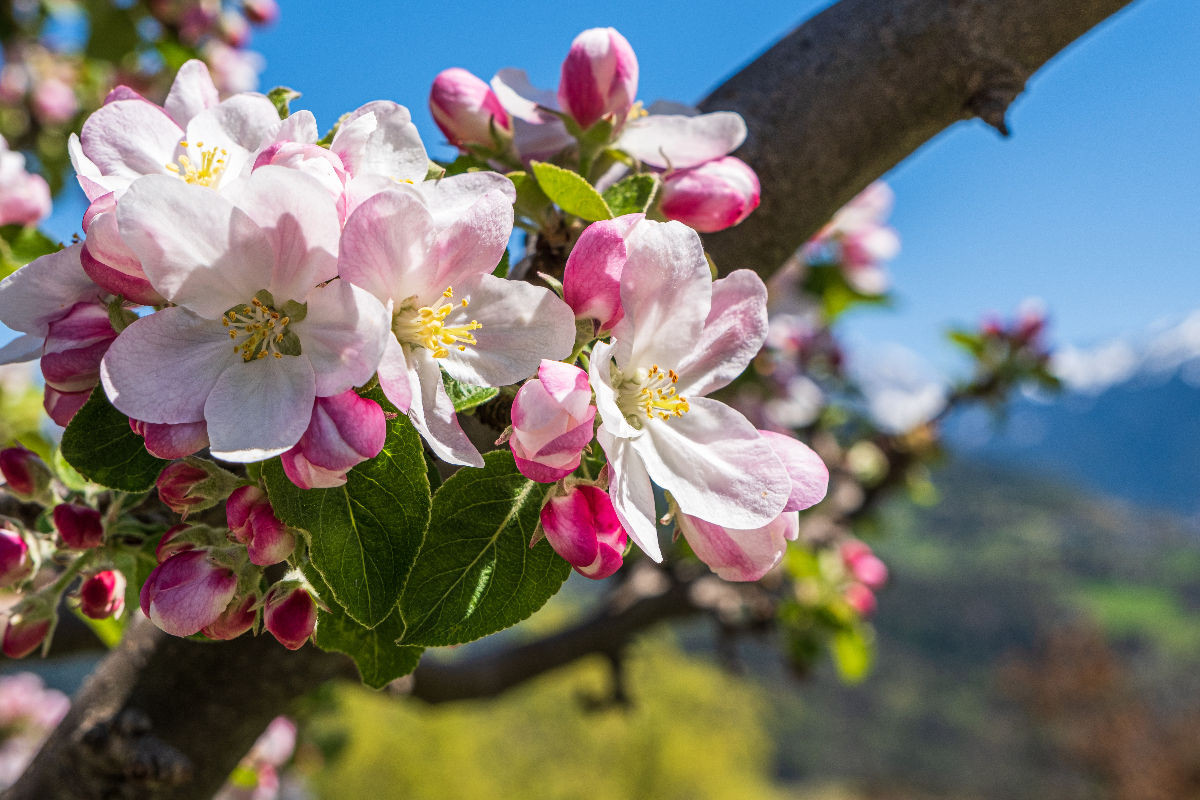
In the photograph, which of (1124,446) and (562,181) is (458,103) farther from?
(1124,446)

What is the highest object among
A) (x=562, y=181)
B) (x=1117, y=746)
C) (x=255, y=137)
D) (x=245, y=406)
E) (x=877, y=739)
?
(x=562, y=181)

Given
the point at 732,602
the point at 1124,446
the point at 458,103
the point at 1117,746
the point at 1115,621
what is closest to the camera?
the point at 458,103

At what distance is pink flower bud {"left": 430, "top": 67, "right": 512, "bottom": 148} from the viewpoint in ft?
2.86

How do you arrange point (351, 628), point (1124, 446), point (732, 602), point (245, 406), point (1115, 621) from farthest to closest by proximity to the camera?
point (1124, 446) → point (1115, 621) → point (732, 602) → point (351, 628) → point (245, 406)

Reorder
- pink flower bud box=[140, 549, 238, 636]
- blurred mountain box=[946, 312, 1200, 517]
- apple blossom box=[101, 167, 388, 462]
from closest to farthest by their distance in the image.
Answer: apple blossom box=[101, 167, 388, 462]
pink flower bud box=[140, 549, 238, 636]
blurred mountain box=[946, 312, 1200, 517]

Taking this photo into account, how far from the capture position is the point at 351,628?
0.69m

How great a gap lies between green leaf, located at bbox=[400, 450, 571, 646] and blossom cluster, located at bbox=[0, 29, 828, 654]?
0.04m

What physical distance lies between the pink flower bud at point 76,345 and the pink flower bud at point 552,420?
30 cm

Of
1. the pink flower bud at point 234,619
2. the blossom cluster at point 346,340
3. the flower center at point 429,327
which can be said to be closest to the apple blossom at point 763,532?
the blossom cluster at point 346,340

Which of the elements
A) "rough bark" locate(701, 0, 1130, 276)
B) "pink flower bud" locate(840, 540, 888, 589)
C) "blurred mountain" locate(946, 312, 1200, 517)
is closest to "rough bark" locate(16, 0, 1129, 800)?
"rough bark" locate(701, 0, 1130, 276)

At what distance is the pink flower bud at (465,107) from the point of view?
2.86 ft

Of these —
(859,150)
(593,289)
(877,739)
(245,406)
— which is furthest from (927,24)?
(877,739)

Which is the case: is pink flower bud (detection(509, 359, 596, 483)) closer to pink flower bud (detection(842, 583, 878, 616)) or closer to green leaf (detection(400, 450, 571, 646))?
green leaf (detection(400, 450, 571, 646))

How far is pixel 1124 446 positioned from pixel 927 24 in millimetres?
118632
